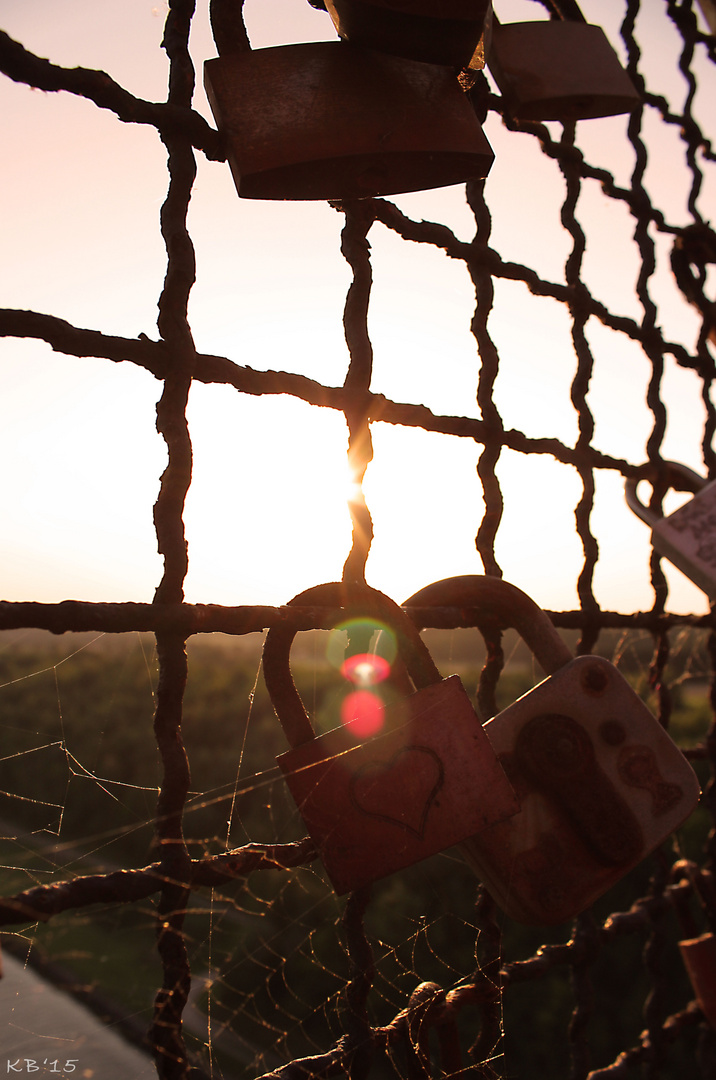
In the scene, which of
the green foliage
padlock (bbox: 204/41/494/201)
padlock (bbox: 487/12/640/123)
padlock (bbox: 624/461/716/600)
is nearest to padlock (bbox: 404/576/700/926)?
padlock (bbox: 624/461/716/600)

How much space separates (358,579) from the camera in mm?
868

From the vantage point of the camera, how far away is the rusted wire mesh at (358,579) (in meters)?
0.68

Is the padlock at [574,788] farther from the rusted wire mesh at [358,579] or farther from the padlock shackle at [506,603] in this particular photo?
the rusted wire mesh at [358,579]

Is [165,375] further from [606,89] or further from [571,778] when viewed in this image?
[606,89]

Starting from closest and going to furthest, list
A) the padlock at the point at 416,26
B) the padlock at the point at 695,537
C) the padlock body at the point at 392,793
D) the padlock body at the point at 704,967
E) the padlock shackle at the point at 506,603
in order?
the padlock body at the point at 392,793, the padlock at the point at 416,26, the padlock shackle at the point at 506,603, the padlock at the point at 695,537, the padlock body at the point at 704,967

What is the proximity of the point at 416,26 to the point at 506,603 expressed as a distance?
65 cm

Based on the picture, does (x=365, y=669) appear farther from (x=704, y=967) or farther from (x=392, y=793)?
(x=704, y=967)

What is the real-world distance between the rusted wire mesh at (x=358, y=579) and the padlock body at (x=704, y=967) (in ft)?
0.18

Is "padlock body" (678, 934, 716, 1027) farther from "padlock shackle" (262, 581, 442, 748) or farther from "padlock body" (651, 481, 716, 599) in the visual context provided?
"padlock shackle" (262, 581, 442, 748)

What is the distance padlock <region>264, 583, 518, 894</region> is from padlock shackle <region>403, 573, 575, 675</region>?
19 cm

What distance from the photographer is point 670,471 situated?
1.32m

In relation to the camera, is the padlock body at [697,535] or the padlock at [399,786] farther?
the padlock body at [697,535]

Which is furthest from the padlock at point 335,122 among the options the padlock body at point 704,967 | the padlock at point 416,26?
the padlock body at point 704,967

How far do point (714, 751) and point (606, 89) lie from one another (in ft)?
3.92
